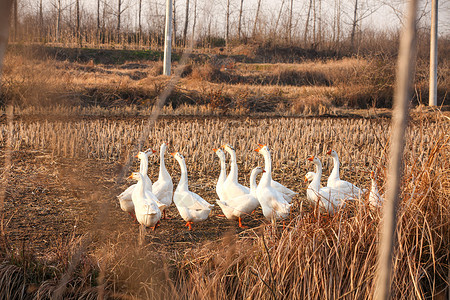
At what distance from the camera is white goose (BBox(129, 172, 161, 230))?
4.51 metres

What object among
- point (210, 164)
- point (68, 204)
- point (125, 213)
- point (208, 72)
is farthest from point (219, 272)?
point (208, 72)

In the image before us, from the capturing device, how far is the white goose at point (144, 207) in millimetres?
4512

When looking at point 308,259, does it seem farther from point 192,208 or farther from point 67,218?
point 67,218

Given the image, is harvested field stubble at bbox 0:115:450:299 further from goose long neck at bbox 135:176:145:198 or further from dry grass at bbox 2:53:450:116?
dry grass at bbox 2:53:450:116

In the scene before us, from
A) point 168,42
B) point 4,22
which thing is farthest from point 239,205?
point 168,42

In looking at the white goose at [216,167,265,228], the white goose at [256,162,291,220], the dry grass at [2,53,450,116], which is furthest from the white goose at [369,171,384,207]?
the dry grass at [2,53,450,116]

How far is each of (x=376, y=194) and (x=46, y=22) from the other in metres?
2.60

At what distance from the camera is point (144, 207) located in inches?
179

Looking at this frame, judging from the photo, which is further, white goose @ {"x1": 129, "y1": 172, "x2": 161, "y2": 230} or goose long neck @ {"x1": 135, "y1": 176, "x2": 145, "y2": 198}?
goose long neck @ {"x1": 135, "y1": 176, "x2": 145, "y2": 198}

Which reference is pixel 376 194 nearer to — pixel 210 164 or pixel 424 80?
pixel 210 164

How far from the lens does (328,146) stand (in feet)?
32.0

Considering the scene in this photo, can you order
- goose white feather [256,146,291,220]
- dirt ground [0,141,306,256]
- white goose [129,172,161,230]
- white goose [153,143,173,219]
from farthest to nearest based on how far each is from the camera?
white goose [153,143,173,219]
goose white feather [256,146,291,220]
white goose [129,172,161,230]
dirt ground [0,141,306,256]

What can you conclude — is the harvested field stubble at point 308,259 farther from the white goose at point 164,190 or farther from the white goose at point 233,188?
the white goose at point 233,188

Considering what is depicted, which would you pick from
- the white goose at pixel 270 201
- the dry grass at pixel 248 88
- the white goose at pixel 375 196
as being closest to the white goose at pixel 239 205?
the white goose at pixel 270 201
